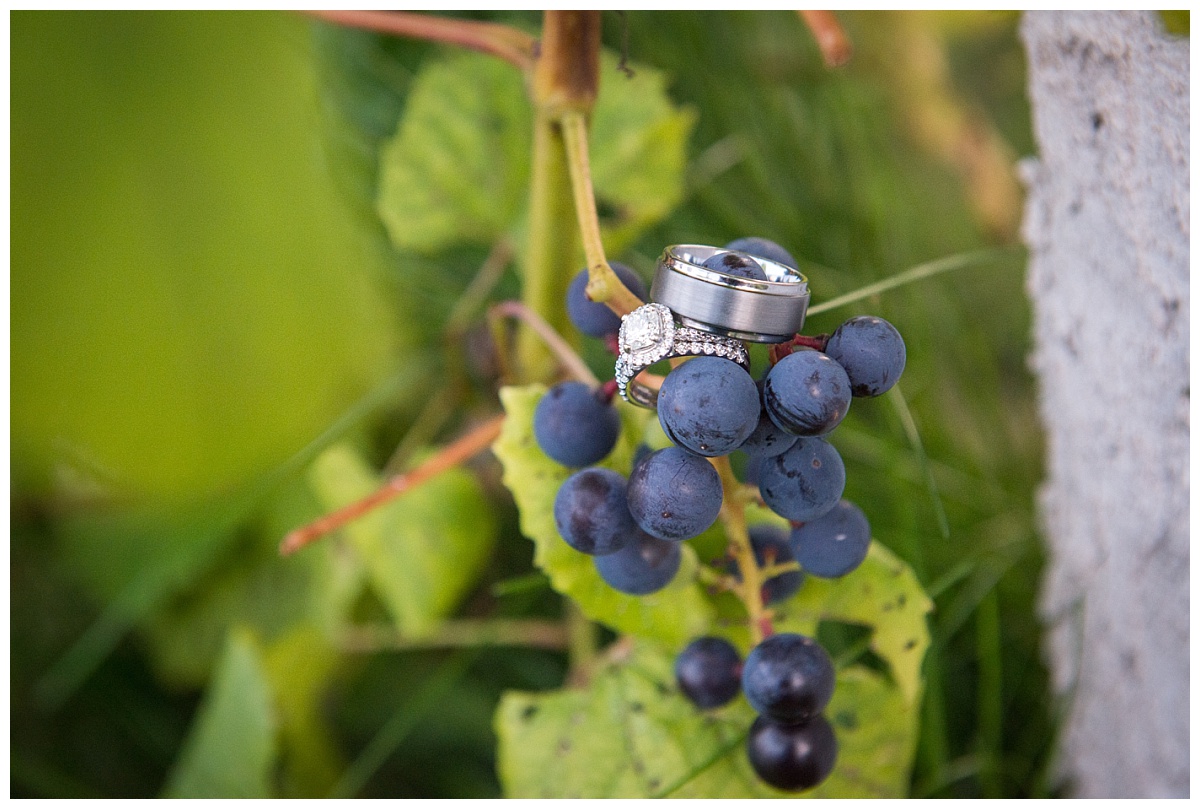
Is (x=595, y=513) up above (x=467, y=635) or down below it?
above

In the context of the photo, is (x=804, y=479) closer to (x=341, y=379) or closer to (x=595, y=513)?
(x=595, y=513)

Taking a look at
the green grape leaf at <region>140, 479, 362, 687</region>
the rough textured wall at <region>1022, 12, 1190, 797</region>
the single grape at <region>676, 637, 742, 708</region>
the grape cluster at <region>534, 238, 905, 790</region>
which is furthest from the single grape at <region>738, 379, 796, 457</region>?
the green grape leaf at <region>140, 479, 362, 687</region>

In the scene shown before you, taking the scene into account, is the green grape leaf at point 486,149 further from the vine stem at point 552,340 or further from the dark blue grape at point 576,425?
the dark blue grape at point 576,425

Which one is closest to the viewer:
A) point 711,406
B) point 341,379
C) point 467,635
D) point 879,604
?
point 711,406

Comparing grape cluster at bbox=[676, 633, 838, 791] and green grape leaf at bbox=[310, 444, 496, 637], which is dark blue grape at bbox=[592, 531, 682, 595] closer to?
grape cluster at bbox=[676, 633, 838, 791]

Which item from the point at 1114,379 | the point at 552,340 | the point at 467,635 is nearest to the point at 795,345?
the point at 552,340

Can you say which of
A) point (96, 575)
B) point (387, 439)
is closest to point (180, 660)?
point (96, 575)

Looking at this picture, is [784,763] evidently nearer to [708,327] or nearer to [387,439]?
[708,327]

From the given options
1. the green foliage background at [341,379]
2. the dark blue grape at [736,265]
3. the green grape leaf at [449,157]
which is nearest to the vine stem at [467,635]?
the green foliage background at [341,379]
